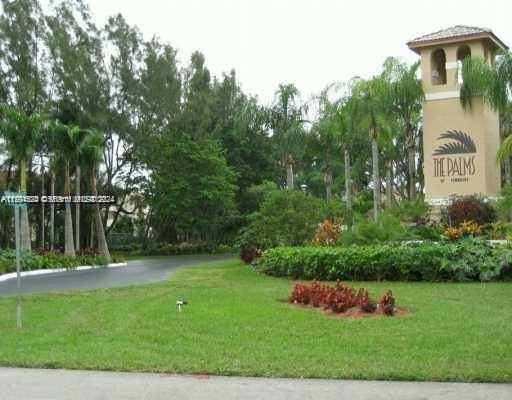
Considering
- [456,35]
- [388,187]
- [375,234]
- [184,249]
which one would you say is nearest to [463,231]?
[375,234]

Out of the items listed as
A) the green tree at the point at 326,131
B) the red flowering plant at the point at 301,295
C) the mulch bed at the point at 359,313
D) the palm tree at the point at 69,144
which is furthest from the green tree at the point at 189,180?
the mulch bed at the point at 359,313

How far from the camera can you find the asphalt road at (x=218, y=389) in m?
6.96

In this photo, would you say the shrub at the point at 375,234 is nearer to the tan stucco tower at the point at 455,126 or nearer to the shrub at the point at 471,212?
the shrub at the point at 471,212

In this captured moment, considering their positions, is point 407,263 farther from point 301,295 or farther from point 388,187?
point 388,187

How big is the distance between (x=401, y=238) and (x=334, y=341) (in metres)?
12.5

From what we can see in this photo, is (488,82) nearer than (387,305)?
No

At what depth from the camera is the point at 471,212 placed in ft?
91.4

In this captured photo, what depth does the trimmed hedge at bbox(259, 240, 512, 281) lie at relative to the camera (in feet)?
58.4

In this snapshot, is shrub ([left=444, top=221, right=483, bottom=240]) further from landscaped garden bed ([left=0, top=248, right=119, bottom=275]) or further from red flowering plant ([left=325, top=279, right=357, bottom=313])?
landscaped garden bed ([left=0, top=248, right=119, bottom=275])

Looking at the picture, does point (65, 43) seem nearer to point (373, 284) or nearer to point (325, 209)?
point (325, 209)

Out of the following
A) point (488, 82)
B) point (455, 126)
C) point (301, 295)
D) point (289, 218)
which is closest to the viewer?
point (301, 295)

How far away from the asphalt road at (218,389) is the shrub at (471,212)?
2146cm

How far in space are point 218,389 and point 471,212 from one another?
22.5 meters

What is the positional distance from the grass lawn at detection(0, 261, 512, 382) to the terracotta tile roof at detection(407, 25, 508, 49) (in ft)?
61.3
